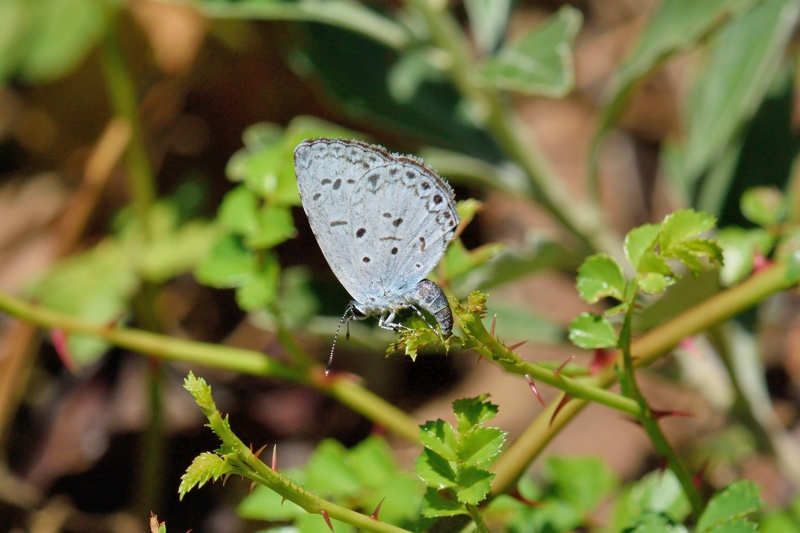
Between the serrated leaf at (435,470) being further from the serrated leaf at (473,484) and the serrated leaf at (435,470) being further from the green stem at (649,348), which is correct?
the green stem at (649,348)

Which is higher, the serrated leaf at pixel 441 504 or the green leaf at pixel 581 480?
the serrated leaf at pixel 441 504

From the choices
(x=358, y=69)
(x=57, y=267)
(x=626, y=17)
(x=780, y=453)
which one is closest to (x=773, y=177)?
(x=780, y=453)

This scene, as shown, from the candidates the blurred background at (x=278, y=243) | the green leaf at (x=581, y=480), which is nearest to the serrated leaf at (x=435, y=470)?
the green leaf at (x=581, y=480)

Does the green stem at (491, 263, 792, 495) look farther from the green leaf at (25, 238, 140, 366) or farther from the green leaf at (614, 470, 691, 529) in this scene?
the green leaf at (25, 238, 140, 366)

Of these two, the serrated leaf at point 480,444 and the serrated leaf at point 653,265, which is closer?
the serrated leaf at point 480,444

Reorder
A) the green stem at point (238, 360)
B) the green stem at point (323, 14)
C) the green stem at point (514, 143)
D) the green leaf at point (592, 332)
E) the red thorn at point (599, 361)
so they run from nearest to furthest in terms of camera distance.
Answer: the green leaf at point (592, 332), the red thorn at point (599, 361), the green stem at point (238, 360), the green stem at point (323, 14), the green stem at point (514, 143)

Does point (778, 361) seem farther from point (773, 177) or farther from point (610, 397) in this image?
point (610, 397)

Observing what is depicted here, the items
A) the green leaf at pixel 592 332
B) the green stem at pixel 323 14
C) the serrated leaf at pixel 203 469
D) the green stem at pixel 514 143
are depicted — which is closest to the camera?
the serrated leaf at pixel 203 469

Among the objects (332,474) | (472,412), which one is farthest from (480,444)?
(332,474)
